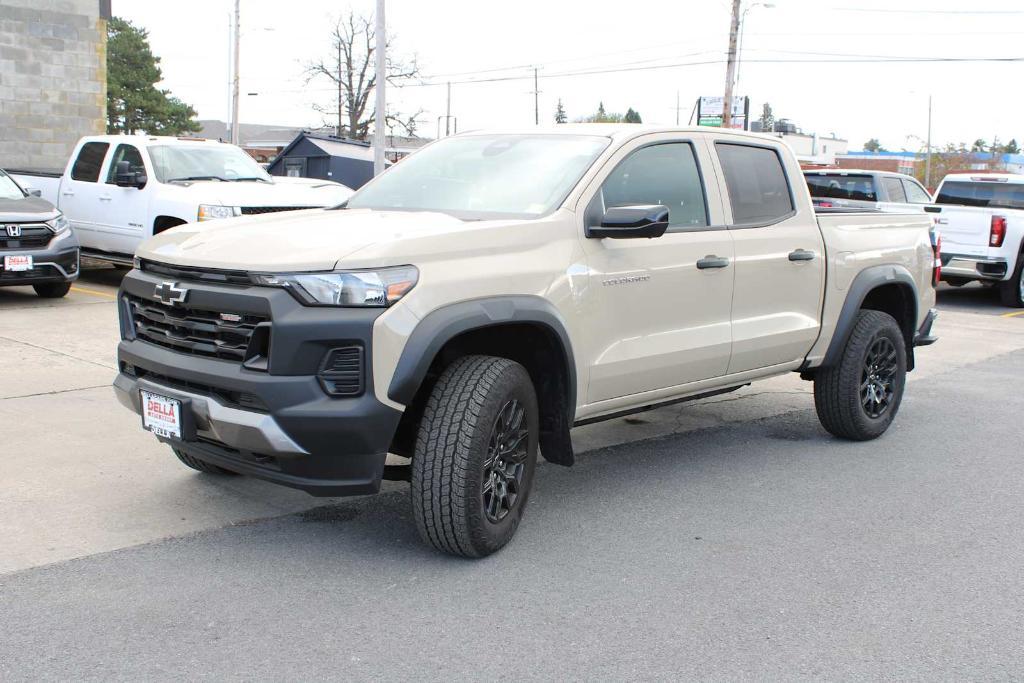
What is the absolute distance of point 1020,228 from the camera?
49.0 ft

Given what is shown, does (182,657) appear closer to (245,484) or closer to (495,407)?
(495,407)

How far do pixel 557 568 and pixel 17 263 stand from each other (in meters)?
8.76

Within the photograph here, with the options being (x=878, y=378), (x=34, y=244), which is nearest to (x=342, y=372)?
(x=878, y=378)

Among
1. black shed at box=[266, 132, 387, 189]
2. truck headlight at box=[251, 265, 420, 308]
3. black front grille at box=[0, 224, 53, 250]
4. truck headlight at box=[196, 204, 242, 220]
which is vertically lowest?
black front grille at box=[0, 224, 53, 250]

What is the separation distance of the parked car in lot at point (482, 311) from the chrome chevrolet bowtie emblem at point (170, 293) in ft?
0.05

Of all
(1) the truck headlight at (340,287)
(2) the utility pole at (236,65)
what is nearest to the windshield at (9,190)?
(1) the truck headlight at (340,287)

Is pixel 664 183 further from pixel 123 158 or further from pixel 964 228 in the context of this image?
pixel 964 228

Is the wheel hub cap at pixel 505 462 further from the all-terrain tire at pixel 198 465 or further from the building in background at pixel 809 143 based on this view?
the building in background at pixel 809 143

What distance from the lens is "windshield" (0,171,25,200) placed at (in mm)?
11742

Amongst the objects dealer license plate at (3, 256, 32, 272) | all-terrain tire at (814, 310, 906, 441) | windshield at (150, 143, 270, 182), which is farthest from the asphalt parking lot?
windshield at (150, 143, 270, 182)

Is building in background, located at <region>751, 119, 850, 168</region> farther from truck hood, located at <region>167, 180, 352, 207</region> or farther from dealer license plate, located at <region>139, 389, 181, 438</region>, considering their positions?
dealer license plate, located at <region>139, 389, 181, 438</region>

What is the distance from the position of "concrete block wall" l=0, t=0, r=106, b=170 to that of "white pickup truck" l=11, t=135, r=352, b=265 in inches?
281

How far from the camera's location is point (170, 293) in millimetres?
4297

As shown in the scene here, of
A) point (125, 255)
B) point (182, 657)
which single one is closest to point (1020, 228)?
point (125, 255)
